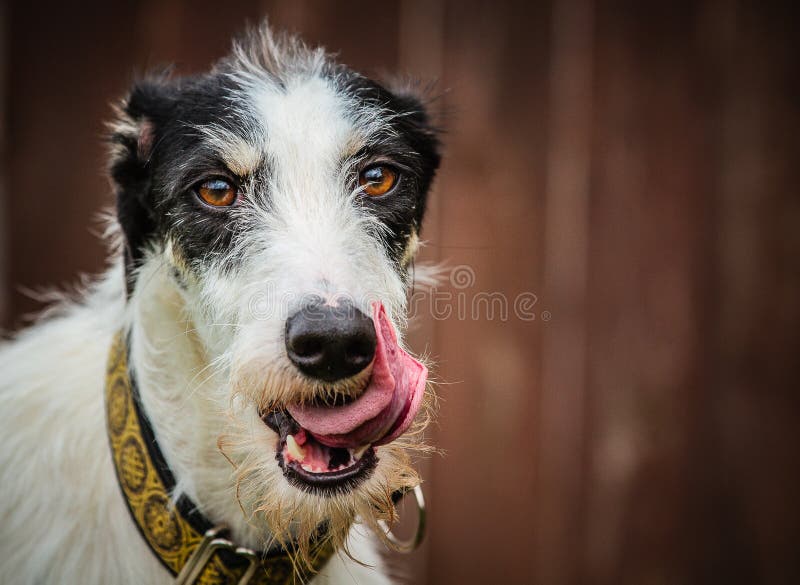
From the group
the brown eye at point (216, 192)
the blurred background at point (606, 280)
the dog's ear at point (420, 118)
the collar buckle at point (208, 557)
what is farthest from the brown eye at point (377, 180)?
the blurred background at point (606, 280)

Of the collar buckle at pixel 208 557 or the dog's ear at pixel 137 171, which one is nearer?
the collar buckle at pixel 208 557

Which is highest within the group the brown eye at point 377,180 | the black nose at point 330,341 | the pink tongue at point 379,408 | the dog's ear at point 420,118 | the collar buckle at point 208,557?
the dog's ear at point 420,118

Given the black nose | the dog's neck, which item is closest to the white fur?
the dog's neck

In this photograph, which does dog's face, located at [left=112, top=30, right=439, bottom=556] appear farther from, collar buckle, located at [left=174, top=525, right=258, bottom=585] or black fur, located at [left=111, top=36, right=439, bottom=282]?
collar buckle, located at [left=174, top=525, right=258, bottom=585]

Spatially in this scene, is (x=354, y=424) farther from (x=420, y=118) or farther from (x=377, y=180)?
(x=420, y=118)

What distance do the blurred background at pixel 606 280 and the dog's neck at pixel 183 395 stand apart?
6.55 ft

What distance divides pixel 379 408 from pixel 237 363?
320 mm

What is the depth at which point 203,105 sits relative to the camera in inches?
67.2

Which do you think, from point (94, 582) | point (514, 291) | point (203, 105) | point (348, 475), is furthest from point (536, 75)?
point (94, 582)

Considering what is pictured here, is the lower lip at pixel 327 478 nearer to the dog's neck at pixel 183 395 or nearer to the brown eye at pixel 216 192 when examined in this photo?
the dog's neck at pixel 183 395

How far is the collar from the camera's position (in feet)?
5.02

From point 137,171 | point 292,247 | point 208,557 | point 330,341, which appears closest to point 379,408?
point 330,341

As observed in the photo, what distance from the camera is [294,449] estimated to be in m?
1.37

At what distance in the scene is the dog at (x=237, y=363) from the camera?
133cm
